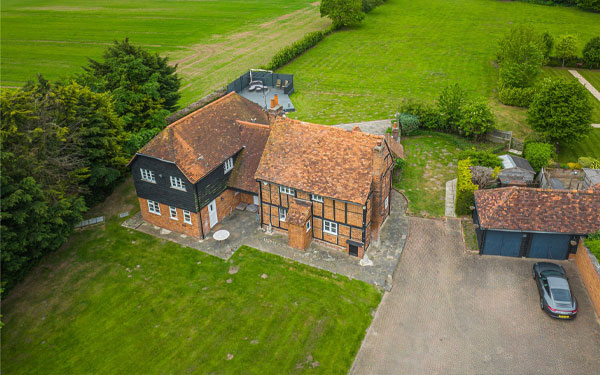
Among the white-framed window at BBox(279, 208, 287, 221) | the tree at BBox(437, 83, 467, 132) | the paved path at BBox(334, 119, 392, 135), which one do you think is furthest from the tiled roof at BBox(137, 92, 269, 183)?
the tree at BBox(437, 83, 467, 132)

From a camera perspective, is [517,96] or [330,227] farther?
[517,96]

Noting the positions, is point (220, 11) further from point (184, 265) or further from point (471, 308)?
point (471, 308)

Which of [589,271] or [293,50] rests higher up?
[293,50]

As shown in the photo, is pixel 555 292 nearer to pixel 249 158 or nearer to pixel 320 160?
pixel 320 160

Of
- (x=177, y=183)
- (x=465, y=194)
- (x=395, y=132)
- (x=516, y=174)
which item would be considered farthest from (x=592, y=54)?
(x=177, y=183)

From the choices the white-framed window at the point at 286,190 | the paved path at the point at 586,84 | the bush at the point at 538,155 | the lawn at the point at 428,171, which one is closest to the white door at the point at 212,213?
the white-framed window at the point at 286,190

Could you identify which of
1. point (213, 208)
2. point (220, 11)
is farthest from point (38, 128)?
point (220, 11)

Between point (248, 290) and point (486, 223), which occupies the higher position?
point (486, 223)

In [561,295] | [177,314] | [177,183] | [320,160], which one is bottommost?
[177,314]

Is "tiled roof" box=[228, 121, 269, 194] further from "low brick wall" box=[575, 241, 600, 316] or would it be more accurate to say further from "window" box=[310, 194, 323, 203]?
"low brick wall" box=[575, 241, 600, 316]
